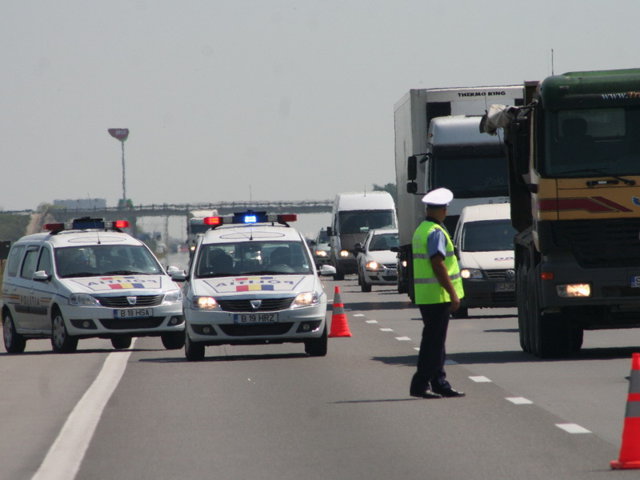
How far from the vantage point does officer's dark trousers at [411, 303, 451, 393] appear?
1401cm

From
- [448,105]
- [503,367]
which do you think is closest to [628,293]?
[503,367]

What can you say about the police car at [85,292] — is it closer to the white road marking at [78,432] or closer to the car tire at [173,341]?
the car tire at [173,341]

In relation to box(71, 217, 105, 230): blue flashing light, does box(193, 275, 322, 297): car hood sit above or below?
below

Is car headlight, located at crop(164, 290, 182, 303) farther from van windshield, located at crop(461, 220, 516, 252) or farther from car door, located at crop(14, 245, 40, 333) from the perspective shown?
van windshield, located at crop(461, 220, 516, 252)

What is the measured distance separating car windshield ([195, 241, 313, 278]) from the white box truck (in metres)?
7.76

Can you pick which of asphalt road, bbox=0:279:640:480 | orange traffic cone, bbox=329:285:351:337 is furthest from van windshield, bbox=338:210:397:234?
asphalt road, bbox=0:279:640:480

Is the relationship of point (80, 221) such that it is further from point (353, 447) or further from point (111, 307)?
point (353, 447)

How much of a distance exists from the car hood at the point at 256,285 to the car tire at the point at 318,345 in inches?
24.3

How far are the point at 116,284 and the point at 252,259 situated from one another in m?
2.32

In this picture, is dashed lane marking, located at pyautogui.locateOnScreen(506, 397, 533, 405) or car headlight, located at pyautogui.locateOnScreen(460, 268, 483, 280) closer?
dashed lane marking, located at pyautogui.locateOnScreen(506, 397, 533, 405)

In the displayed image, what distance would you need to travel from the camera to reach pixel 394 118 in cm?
3447

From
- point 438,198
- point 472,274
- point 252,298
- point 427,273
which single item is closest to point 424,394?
point 427,273

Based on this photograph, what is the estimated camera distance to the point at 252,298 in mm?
19922

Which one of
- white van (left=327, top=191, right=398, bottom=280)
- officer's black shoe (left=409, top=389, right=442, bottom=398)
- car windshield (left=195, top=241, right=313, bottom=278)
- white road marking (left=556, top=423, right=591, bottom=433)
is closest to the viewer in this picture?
white road marking (left=556, top=423, right=591, bottom=433)
